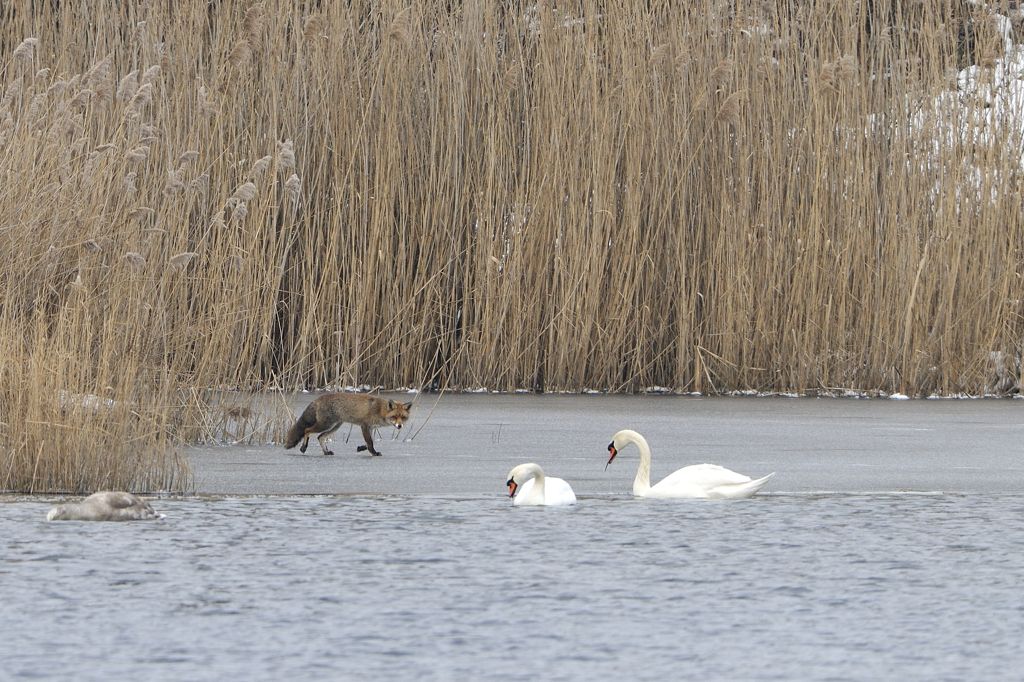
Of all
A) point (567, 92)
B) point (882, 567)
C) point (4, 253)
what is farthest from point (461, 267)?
point (882, 567)

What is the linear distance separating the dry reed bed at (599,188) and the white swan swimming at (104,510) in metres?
5.26

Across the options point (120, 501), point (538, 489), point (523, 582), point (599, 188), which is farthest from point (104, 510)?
point (599, 188)

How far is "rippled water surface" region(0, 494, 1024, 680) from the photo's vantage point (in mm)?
4629

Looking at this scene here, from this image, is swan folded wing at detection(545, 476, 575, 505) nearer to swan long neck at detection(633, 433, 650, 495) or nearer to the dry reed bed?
swan long neck at detection(633, 433, 650, 495)

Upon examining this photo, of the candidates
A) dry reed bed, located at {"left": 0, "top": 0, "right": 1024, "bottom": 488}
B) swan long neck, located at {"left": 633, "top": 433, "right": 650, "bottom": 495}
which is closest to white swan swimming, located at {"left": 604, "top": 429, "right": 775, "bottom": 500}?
swan long neck, located at {"left": 633, "top": 433, "right": 650, "bottom": 495}

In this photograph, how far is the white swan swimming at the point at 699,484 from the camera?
7.39 metres

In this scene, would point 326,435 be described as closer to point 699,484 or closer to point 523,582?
point 699,484

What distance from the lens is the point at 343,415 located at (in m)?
8.90

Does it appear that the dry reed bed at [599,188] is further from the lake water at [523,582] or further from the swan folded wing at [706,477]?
the swan folded wing at [706,477]

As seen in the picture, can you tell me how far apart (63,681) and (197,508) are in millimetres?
2704

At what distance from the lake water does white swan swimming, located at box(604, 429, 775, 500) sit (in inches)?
2.8

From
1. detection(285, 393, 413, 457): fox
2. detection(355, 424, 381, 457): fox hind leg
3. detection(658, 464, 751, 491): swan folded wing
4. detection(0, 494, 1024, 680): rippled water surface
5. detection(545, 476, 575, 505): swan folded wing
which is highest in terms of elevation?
detection(285, 393, 413, 457): fox

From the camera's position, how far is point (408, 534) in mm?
6484

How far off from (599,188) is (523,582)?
7.11 meters
